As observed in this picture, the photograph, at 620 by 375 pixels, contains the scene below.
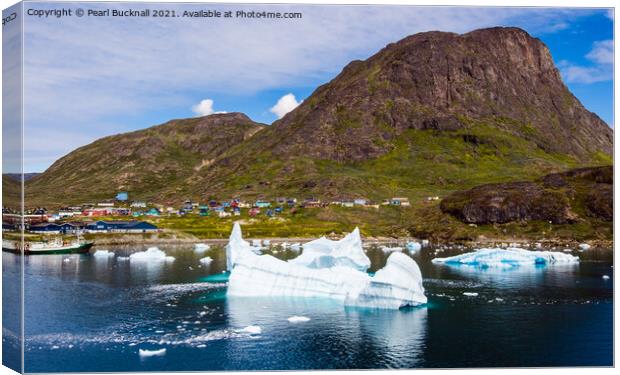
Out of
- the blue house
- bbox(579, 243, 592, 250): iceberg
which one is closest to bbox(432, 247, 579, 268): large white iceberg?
bbox(579, 243, 592, 250): iceberg

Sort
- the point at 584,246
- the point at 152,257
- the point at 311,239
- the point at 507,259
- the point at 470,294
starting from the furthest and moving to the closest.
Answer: the point at 311,239
the point at 584,246
the point at 152,257
the point at 507,259
the point at 470,294

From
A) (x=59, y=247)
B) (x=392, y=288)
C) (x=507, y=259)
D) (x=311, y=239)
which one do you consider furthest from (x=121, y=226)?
(x=392, y=288)

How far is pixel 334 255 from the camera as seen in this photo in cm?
7800

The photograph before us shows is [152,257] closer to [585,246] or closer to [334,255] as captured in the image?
[334,255]

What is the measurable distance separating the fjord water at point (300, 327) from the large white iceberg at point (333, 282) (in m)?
1.55

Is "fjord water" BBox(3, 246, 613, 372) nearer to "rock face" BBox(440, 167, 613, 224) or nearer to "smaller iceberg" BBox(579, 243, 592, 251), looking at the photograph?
"smaller iceberg" BBox(579, 243, 592, 251)

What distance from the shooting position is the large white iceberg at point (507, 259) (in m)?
103

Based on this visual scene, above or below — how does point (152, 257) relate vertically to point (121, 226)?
below

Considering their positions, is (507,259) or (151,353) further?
(507,259)

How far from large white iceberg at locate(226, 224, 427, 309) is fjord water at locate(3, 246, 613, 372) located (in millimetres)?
1555

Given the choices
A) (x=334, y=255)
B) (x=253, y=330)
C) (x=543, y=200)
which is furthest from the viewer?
(x=543, y=200)

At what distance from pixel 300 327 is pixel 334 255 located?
27499 mm

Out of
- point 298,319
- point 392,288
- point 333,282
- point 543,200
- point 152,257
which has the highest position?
point 543,200

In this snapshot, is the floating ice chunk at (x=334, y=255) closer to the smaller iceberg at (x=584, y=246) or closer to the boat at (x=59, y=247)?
the boat at (x=59, y=247)
